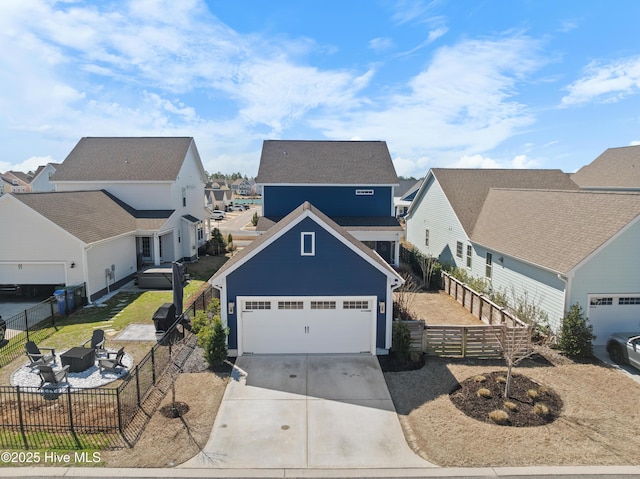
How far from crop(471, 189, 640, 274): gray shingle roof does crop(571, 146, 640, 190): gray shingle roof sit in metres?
24.2

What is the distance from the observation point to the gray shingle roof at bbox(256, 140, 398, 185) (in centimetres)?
2897

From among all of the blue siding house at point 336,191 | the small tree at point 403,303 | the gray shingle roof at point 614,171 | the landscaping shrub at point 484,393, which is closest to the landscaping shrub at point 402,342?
Result: the landscaping shrub at point 484,393

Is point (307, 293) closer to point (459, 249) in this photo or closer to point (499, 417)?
point (499, 417)

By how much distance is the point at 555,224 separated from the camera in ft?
58.0

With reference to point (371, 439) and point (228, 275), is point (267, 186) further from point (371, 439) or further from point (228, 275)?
point (371, 439)

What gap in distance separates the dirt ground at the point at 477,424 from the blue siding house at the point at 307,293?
1.93 meters

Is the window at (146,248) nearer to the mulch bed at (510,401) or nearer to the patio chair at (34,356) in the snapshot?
the patio chair at (34,356)

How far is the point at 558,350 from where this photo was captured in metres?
14.6

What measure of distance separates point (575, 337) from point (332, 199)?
18.1m

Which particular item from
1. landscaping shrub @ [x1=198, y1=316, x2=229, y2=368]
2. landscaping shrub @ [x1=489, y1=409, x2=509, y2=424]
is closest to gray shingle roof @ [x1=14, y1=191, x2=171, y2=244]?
landscaping shrub @ [x1=198, y1=316, x2=229, y2=368]

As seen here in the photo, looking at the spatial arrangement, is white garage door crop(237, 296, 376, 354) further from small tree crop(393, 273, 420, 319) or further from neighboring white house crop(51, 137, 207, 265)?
neighboring white house crop(51, 137, 207, 265)

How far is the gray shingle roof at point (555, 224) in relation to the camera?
1508 cm

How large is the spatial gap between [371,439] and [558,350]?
9013 mm

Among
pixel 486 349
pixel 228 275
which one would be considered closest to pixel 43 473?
pixel 228 275
